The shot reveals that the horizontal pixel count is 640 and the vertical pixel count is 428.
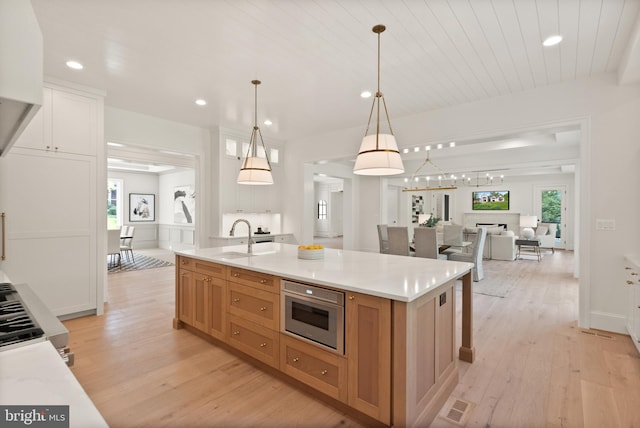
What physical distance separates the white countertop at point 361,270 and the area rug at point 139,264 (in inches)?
176

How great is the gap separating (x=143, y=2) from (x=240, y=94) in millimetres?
1824

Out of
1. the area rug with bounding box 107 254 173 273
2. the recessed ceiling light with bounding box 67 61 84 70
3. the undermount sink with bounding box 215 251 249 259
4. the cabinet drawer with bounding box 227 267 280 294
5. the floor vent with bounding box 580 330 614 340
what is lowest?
the floor vent with bounding box 580 330 614 340

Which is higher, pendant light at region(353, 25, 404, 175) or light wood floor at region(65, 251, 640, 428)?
pendant light at region(353, 25, 404, 175)

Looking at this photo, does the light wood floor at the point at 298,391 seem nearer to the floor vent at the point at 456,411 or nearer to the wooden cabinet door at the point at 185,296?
the floor vent at the point at 456,411

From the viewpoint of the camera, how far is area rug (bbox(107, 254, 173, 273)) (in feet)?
22.1

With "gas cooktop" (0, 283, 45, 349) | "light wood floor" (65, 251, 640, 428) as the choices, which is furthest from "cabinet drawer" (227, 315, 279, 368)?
"gas cooktop" (0, 283, 45, 349)

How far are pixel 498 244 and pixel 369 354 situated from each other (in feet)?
24.7

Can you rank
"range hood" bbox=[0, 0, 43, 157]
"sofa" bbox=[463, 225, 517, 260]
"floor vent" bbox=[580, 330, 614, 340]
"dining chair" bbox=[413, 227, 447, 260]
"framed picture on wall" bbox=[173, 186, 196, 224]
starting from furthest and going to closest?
"framed picture on wall" bbox=[173, 186, 196, 224] < "sofa" bbox=[463, 225, 517, 260] < "dining chair" bbox=[413, 227, 447, 260] < "floor vent" bbox=[580, 330, 614, 340] < "range hood" bbox=[0, 0, 43, 157]

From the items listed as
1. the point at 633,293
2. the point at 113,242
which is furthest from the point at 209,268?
the point at 113,242

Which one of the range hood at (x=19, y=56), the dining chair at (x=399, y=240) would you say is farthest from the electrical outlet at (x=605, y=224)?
the range hood at (x=19, y=56)

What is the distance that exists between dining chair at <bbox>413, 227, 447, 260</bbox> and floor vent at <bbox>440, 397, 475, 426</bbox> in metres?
3.32

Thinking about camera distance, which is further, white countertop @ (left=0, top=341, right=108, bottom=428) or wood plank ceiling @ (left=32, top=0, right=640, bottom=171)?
wood plank ceiling @ (left=32, top=0, right=640, bottom=171)

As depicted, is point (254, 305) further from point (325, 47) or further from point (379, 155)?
point (325, 47)

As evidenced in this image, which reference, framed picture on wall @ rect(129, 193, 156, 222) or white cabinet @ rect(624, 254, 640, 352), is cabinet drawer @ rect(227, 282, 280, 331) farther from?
framed picture on wall @ rect(129, 193, 156, 222)
